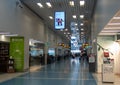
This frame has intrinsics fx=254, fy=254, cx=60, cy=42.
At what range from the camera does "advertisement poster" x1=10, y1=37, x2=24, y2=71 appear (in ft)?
62.2

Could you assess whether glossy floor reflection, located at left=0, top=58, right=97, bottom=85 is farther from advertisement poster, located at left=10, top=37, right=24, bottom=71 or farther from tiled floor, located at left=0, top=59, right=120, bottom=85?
advertisement poster, located at left=10, top=37, right=24, bottom=71

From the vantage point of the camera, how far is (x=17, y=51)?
19.2m

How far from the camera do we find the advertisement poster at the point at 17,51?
19.0 meters

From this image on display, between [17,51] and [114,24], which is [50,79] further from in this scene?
[17,51]

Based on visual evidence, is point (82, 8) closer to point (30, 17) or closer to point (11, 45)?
point (30, 17)

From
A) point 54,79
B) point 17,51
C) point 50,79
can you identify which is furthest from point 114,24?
point 17,51

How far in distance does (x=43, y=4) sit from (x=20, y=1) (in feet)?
5.95

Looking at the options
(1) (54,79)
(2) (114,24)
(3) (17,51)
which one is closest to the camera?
(2) (114,24)

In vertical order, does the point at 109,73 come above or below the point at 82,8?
below

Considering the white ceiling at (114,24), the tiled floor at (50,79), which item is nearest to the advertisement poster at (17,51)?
the tiled floor at (50,79)

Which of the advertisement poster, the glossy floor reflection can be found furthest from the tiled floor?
the advertisement poster

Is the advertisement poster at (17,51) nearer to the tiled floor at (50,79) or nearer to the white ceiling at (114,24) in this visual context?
the tiled floor at (50,79)

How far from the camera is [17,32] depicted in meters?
17.3

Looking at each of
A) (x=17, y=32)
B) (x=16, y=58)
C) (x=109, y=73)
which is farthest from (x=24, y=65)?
(x=109, y=73)
